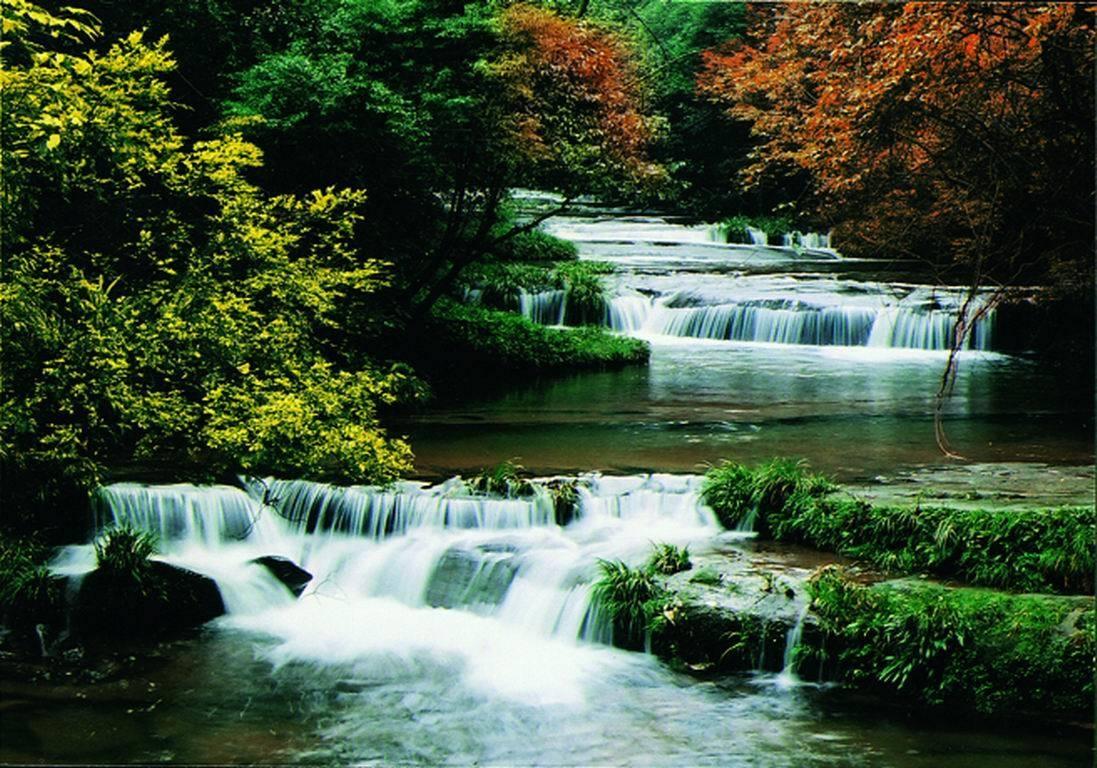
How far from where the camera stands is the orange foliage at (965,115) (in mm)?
6234

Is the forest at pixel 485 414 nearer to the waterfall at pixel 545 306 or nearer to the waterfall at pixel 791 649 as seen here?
the waterfall at pixel 791 649

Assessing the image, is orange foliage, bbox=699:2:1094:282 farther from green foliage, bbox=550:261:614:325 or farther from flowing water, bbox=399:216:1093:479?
green foliage, bbox=550:261:614:325

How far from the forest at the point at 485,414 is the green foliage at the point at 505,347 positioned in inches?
25.2

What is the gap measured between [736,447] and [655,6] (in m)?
6.01

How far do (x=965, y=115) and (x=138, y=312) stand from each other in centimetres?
492

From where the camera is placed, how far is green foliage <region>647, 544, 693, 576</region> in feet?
22.4

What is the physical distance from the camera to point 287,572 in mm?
7465

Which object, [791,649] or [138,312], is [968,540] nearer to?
[791,649]

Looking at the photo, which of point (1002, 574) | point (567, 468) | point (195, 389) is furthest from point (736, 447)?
point (195, 389)

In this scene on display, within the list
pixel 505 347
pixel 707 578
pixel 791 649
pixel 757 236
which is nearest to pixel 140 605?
pixel 707 578

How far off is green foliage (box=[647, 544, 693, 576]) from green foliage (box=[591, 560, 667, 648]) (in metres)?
0.07

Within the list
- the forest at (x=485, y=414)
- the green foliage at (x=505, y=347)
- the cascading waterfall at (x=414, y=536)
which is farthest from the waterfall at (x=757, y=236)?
the cascading waterfall at (x=414, y=536)

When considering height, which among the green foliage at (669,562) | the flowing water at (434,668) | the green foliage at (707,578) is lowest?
the flowing water at (434,668)

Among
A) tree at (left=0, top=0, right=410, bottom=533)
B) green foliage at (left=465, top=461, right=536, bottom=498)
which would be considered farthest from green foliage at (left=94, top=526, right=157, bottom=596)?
green foliage at (left=465, top=461, right=536, bottom=498)
